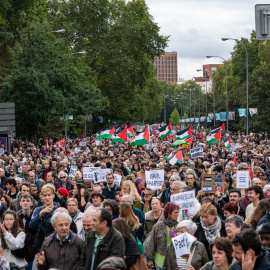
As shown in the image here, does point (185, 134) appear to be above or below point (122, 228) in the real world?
above

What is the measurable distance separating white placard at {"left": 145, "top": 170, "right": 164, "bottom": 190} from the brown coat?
Answer: 6.64 m

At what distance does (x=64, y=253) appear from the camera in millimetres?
7008

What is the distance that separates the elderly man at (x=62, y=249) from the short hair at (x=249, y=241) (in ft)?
7.09

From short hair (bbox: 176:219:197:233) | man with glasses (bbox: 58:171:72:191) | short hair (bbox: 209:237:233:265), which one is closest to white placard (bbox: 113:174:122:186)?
man with glasses (bbox: 58:171:72:191)

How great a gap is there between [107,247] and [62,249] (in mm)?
605

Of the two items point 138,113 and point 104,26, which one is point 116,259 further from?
point 138,113

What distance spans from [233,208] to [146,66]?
167 ft

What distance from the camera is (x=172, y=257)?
7.39 m

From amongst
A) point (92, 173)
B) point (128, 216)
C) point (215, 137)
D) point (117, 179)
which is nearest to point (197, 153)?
point (92, 173)

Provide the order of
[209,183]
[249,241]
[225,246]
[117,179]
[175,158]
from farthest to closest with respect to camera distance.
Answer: [175,158], [117,179], [209,183], [225,246], [249,241]

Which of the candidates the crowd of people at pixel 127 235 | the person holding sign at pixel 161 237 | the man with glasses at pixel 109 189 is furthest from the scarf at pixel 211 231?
the man with glasses at pixel 109 189

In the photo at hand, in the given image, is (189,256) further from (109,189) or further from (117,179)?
(117,179)

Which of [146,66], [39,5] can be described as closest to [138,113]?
[146,66]

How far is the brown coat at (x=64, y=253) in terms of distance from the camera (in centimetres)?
698
